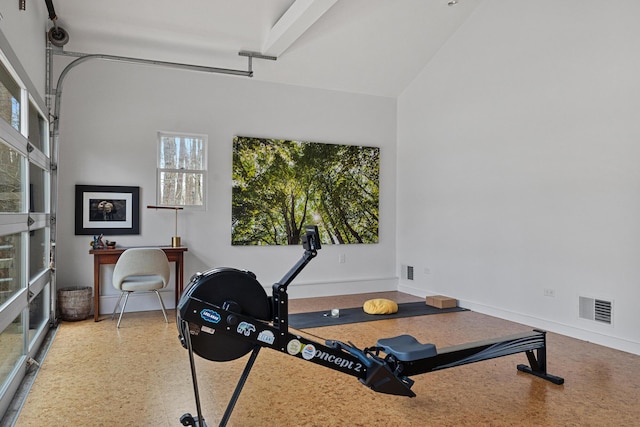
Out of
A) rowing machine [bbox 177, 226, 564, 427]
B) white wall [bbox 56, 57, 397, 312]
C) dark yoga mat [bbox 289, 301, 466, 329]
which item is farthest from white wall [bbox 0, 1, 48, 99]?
dark yoga mat [bbox 289, 301, 466, 329]

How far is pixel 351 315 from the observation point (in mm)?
5531

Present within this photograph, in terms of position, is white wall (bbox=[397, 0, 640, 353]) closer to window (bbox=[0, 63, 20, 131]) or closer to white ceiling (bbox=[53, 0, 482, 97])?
white ceiling (bbox=[53, 0, 482, 97])

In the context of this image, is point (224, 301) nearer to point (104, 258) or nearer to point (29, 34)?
point (29, 34)

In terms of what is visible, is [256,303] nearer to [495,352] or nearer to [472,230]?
[495,352]

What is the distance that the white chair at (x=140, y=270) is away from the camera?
498cm

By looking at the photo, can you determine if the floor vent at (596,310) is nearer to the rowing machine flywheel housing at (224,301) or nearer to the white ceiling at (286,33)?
the rowing machine flywheel housing at (224,301)

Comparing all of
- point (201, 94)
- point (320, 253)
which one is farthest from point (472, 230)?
point (201, 94)

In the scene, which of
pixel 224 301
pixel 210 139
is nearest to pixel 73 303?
pixel 210 139

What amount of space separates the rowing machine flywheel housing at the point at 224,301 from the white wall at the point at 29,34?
6.40 feet

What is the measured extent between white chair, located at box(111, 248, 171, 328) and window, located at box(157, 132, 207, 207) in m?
1.05

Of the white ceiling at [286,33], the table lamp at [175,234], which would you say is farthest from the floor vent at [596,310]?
the table lamp at [175,234]

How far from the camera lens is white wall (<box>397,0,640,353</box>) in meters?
4.30

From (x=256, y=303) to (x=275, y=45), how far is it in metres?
4.08

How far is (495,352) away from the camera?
327cm
